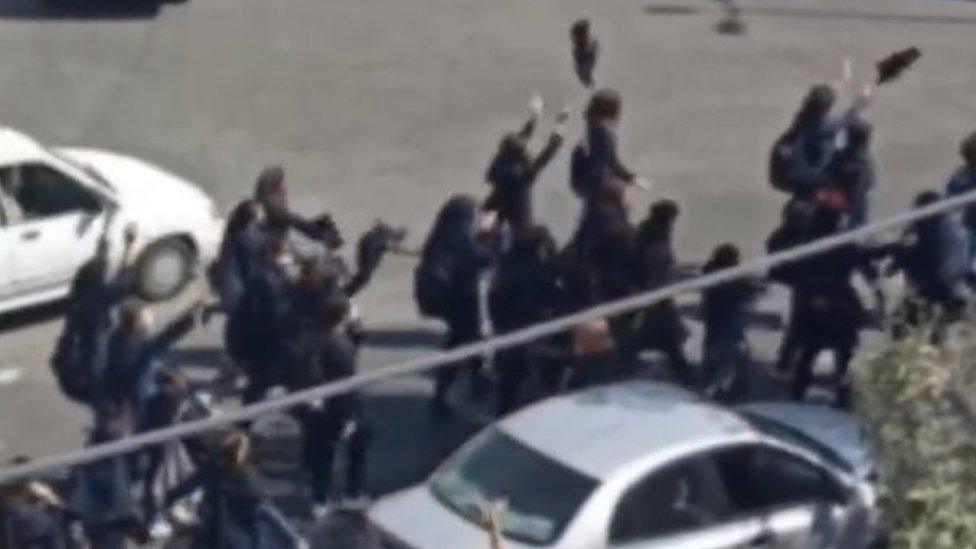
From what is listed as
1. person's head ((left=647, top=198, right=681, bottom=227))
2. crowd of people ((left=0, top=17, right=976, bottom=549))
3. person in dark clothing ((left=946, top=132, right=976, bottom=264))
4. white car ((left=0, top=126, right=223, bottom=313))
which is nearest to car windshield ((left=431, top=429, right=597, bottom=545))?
crowd of people ((left=0, top=17, right=976, bottom=549))

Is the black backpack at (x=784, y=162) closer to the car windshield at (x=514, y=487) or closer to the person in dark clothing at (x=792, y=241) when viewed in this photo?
the person in dark clothing at (x=792, y=241)

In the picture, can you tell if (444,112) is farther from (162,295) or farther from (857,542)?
(857,542)

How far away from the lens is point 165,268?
67.6 ft

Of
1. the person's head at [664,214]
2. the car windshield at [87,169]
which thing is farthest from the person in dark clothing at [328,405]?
the car windshield at [87,169]

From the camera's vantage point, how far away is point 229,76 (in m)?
25.5

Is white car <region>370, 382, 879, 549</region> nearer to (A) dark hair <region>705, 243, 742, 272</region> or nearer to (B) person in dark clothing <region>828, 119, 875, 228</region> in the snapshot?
(A) dark hair <region>705, 243, 742, 272</region>

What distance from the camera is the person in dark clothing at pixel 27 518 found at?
14.7m

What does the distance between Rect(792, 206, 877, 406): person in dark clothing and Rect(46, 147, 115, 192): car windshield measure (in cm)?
514

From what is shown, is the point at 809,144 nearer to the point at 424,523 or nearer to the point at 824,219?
the point at 824,219

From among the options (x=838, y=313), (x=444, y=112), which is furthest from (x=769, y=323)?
(x=444, y=112)

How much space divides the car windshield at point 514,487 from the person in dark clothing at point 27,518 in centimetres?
193

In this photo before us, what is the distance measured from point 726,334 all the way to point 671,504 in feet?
9.31

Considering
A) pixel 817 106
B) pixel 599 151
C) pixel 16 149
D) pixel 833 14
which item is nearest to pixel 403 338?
pixel 599 151

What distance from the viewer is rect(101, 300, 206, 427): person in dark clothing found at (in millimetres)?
16359
